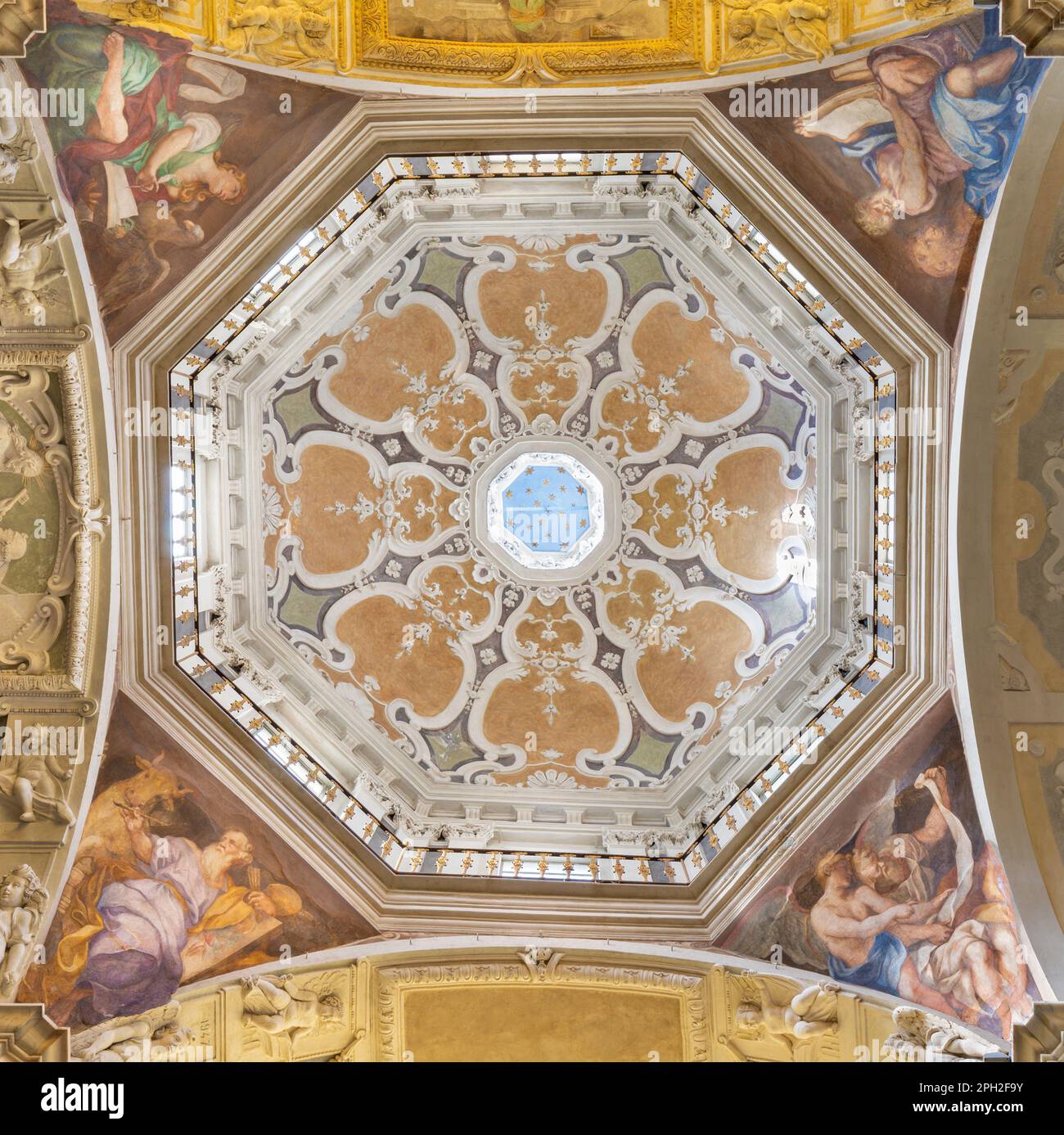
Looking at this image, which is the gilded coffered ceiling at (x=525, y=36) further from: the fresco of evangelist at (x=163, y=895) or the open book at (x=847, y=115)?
the fresco of evangelist at (x=163, y=895)

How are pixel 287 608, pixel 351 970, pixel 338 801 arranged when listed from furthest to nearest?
pixel 287 608
pixel 338 801
pixel 351 970

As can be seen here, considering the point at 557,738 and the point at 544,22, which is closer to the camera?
the point at 544,22

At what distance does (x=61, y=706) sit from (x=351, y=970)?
191 inches

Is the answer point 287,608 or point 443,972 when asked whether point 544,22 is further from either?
point 443,972

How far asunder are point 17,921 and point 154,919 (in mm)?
1559

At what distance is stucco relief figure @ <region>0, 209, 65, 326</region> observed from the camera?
9.79 m

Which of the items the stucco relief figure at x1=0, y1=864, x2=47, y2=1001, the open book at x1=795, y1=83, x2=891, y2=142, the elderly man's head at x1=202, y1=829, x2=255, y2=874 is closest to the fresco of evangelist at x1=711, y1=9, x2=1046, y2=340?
the open book at x1=795, y1=83, x2=891, y2=142

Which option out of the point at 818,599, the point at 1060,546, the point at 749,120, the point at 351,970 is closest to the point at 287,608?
the point at 351,970

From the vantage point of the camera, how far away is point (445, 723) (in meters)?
15.5

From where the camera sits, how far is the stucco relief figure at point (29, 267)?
979 centimetres

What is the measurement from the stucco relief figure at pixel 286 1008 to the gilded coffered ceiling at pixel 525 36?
35.4 ft

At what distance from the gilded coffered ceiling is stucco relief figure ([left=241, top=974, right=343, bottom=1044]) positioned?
10.8 metres

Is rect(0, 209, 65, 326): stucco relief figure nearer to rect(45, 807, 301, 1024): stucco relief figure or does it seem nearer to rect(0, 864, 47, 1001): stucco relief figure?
rect(45, 807, 301, 1024): stucco relief figure
